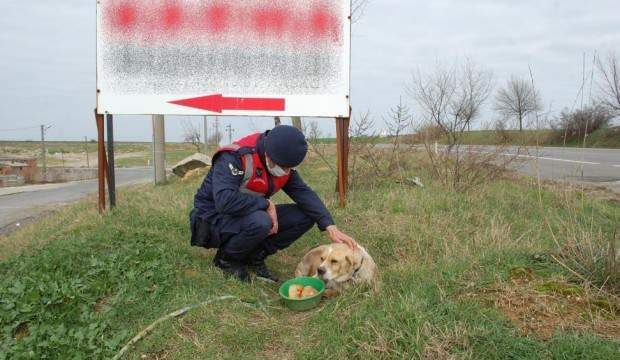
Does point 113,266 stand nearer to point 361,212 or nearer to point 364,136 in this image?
point 361,212

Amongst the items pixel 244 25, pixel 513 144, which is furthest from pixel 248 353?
pixel 513 144

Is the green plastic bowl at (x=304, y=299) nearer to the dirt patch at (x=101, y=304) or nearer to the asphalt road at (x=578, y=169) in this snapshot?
the dirt patch at (x=101, y=304)

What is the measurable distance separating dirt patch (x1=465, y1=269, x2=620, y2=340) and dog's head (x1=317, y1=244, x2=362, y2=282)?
3.60ft

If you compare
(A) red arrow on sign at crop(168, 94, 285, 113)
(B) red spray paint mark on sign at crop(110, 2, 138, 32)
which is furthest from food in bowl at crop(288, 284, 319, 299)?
(B) red spray paint mark on sign at crop(110, 2, 138, 32)

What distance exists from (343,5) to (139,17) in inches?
94.7

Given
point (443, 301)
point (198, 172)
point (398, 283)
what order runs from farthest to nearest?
point (198, 172)
point (398, 283)
point (443, 301)

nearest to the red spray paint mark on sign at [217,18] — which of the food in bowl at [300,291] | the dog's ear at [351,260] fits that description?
the dog's ear at [351,260]

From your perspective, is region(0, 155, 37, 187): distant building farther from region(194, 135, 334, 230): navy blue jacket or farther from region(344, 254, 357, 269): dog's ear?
region(344, 254, 357, 269): dog's ear

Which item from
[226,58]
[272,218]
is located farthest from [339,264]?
[226,58]

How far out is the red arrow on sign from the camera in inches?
226

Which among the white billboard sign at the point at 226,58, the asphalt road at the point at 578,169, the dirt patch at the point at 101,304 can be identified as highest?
the white billboard sign at the point at 226,58

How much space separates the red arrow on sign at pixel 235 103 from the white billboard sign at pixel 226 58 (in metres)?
0.01

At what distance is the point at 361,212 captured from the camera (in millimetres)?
5969

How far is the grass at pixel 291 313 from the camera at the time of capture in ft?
8.35
